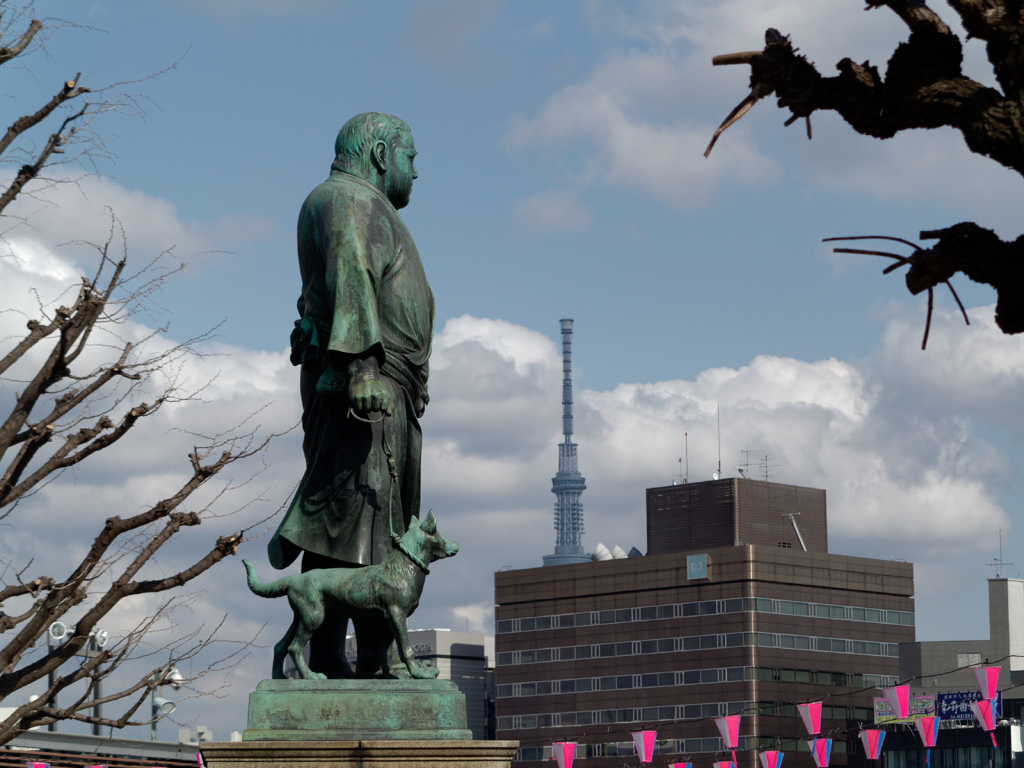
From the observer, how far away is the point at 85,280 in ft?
41.1

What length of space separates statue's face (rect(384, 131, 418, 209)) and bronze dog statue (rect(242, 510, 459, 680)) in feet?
8.22

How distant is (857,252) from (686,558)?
135660 millimetres

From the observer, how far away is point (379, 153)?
11797 mm

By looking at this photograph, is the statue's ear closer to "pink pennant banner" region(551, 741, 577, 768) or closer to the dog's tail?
the dog's tail

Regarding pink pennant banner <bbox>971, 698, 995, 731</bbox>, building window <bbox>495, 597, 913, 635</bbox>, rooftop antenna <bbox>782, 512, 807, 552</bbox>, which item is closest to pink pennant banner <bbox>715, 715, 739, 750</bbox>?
pink pennant banner <bbox>971, 698, 995, 731</bbox>

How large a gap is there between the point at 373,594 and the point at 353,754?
1.07m

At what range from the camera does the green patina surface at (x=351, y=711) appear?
10.3m

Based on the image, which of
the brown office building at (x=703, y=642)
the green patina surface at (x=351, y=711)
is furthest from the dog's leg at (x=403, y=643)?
the brown office building at (x=703, y=642)

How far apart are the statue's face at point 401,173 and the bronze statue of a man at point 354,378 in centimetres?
15

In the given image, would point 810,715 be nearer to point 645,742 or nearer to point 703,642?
point 645,742

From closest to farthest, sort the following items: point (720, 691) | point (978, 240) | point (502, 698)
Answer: point (978, 240) < point (720, 691) < point (502, 698)

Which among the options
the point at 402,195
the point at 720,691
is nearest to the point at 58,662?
the point at 402,195

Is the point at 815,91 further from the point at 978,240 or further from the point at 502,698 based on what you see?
the point at 502,698

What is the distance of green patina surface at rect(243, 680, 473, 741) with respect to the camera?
10.3 meters
